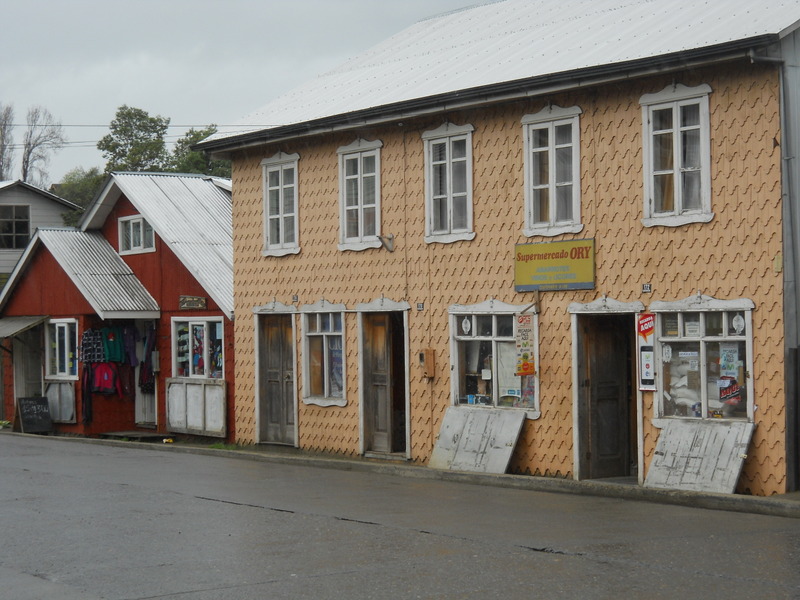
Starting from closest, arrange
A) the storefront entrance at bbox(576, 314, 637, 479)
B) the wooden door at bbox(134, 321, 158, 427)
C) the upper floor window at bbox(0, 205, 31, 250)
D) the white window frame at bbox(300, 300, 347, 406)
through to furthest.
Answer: the storefront entrance at bbox(576, 314, 637, 479), the white window frame at bbox(300, 300, 347, 406), the wooden door at bbox(134, 321, 158, 427), the upper floor window at bbox(0, 205, 31, 250)

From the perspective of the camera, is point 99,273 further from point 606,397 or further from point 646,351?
point 646,351

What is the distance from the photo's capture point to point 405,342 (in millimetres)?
20234

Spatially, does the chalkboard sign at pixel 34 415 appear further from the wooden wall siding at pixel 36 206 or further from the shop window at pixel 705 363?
the shop window at pixel 705 363

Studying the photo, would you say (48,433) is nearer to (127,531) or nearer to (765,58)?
(127,531)

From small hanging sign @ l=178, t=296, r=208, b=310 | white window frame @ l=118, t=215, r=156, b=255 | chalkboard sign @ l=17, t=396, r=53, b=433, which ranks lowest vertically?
chalkboard sign @ l=17, t=396, r=53, b=433

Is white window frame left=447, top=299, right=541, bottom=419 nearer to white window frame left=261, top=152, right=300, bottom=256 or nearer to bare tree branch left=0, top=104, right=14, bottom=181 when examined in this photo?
white window frame left=261, top=152, right=300, bottom=256

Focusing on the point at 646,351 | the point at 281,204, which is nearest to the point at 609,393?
the point at 646,351

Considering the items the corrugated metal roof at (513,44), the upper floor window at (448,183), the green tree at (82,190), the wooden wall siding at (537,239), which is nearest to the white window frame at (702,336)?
the wooden wall siding at (537,239)

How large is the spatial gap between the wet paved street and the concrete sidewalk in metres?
0.24

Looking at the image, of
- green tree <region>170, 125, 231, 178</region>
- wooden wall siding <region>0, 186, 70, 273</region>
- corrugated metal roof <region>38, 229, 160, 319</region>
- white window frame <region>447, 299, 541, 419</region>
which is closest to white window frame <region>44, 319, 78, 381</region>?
corrugated metal roof <region>38, 229, 160, 319</region>

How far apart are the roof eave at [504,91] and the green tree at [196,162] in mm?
30989

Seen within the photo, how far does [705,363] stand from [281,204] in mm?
9590

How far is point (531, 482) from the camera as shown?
16.9 m

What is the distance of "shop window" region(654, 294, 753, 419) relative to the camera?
15.3 metres
